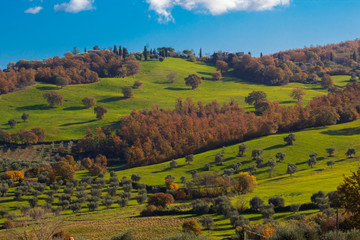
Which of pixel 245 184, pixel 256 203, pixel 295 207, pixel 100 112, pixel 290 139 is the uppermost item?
pixel 100 112

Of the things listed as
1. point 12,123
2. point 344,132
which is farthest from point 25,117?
point 344,132

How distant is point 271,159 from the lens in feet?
312

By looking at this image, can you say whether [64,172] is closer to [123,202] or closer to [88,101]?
[123,202]

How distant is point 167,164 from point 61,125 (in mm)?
73075

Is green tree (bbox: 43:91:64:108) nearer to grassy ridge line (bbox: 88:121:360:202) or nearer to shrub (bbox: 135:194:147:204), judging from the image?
grassy ridge line (bbox: 88:121:360:202)

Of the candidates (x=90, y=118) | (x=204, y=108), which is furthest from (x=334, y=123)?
(x=90, y=118)

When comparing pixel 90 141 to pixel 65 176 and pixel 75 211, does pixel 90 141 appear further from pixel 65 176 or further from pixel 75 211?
pixel 75 211

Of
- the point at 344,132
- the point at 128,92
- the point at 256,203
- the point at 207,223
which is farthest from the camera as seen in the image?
the point at 128,92

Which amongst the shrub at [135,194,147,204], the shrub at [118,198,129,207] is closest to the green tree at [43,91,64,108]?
the shrub at [135,194,147,204]

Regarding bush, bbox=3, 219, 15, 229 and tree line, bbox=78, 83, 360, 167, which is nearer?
bush, bbox=3, 219, 15, 229

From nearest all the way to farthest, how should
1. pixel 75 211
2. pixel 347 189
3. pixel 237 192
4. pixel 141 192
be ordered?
pixel 347 189
pixel 75 211
pixel 237 192
pixel 141 192

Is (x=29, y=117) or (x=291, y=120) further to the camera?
(x=29, y=117)

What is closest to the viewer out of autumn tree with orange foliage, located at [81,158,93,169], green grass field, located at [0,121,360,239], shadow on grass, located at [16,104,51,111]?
green grass field, located at [0,121,360,239]

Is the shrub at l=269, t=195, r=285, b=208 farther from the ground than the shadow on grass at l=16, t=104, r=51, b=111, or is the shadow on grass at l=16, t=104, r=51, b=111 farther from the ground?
the shadow on grass at l=16, t=104, r=51, b=111
